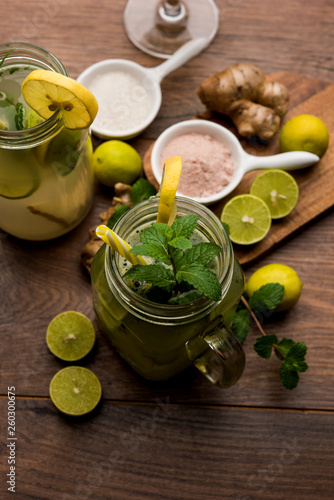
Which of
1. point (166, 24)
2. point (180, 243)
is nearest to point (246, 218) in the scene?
point (180, 243)

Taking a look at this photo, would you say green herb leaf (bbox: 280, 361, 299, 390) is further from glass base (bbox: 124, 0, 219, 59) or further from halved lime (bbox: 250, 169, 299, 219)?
glass base (bbox: 124, 0, 219, 59)

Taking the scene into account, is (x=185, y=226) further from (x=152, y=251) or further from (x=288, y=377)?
(x=288, y=377)

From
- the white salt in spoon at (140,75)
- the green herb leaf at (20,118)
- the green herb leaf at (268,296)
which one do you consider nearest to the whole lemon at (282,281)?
the green herb leaf at (268,296)

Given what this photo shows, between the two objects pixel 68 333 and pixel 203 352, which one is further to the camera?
pixel 68 333

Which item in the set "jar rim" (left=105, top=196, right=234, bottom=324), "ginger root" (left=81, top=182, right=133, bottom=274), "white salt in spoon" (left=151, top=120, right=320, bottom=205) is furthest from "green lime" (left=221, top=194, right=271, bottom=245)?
"jar rim" (left=105, top=196, right=234, bottom=324)

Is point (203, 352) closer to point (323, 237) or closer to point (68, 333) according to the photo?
point (68, 333)

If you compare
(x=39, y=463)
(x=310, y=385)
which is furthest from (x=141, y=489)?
(x=310, y=385)

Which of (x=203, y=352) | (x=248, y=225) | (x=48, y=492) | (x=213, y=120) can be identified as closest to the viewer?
(x=203, y=352)
